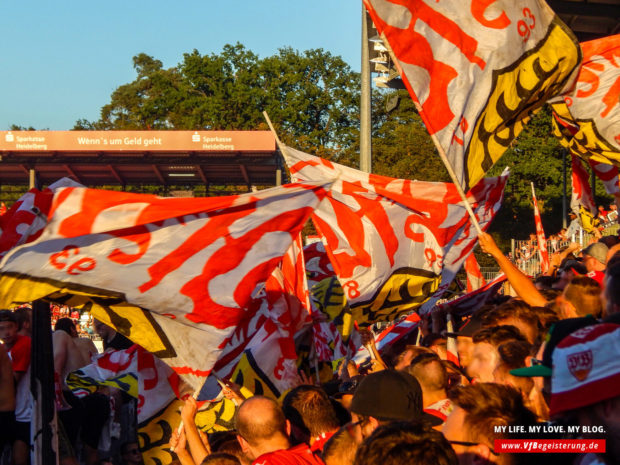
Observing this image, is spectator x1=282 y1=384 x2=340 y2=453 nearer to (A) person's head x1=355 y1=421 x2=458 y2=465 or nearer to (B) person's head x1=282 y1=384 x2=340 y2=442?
(B) person's head x1=282 y1=384 x2=340 y2=442

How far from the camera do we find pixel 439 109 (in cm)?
550

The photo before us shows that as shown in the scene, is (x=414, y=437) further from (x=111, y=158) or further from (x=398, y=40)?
(x=111, y=158)

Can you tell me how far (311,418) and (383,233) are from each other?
2.81m

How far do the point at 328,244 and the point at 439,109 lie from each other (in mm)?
2182

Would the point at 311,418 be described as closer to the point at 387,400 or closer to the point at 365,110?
the point at 387,400

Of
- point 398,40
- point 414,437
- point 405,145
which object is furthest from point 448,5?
point 405,145

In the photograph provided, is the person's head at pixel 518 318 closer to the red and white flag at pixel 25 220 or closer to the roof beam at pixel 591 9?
the red and white flag at pixel 25 220

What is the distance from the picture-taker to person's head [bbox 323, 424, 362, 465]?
4113mm

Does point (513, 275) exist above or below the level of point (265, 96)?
below

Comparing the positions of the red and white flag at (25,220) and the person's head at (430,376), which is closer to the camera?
the person's head at (430,376)

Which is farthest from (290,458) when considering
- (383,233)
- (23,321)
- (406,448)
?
(23,321)

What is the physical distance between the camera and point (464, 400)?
3.58 meters

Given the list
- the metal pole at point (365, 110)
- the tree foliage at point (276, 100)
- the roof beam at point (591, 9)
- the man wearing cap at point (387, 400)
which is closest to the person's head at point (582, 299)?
the man wearing cap at point (387, 400)

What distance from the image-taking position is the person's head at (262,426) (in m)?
4.39
